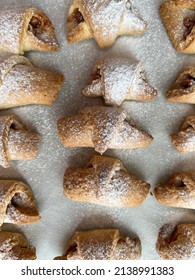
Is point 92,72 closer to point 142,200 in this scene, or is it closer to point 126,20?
point 126,20

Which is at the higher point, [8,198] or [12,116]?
[12,116]

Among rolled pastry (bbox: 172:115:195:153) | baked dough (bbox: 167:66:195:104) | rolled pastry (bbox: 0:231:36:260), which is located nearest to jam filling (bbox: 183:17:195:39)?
baked dough (bbox: 167:66:195:104)

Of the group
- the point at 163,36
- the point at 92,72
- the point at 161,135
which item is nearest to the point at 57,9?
the point at 92,72

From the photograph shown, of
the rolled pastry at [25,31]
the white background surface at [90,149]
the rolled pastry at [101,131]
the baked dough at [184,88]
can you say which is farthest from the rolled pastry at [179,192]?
the rolled pastry at [25,31]

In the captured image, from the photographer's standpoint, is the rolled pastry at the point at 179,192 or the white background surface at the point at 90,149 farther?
the white background surface at the point at 90,149

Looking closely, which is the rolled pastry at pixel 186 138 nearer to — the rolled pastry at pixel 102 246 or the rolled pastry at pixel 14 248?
the rolled pastry at pixel 102 246

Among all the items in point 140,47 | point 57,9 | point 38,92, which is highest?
point 57,9
